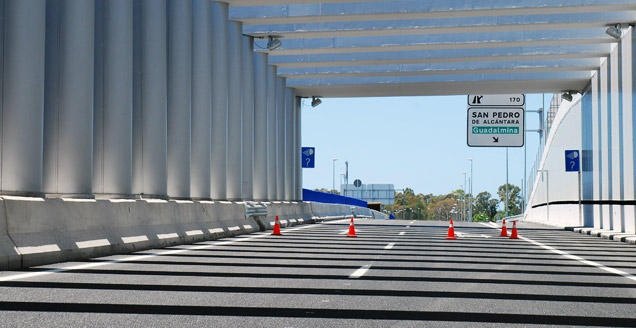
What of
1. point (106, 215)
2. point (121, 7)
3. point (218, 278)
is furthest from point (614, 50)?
point (218, 278)

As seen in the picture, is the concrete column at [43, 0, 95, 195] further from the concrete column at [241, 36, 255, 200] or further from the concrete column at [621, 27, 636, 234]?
the concrete column at [621, 27, 636, 234]

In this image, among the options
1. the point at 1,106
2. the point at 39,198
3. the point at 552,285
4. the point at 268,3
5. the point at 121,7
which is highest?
the point at 268,3

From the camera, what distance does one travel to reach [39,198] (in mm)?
12781

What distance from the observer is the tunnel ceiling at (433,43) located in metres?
26.7

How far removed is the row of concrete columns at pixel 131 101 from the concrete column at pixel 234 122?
3 cm

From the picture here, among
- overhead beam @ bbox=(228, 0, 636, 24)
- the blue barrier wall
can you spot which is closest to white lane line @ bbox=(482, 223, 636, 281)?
overhead beam @ bbox=(228, 0, 636, 24)

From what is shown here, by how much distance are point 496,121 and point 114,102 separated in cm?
2430

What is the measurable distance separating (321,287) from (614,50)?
2374 cm

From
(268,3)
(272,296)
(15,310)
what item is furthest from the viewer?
(268,3)

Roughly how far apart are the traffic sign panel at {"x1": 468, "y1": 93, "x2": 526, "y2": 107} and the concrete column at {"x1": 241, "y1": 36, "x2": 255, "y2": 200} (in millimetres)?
12059

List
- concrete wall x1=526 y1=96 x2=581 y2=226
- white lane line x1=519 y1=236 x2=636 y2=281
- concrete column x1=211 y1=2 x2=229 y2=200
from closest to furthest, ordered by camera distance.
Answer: white lane line x1=519 y1=236 x2=636 y2=281 < concrete column x1=211 y1=2 x2=229 y2=200 < concrete wall x1=526 y1=96 x2=581 y2=226

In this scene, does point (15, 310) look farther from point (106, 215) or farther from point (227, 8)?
point (227, 8)

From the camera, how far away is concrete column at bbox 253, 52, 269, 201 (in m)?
33.7

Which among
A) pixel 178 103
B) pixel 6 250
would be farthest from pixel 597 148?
pixel 6 250
